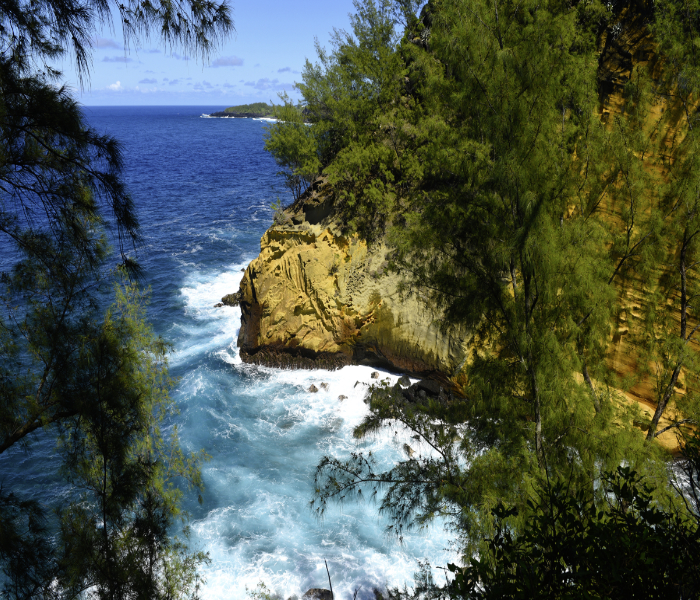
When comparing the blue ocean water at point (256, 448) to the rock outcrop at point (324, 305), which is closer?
the blue ocean water at point (256, 448)

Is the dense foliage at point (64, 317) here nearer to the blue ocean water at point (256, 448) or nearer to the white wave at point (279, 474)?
the blue ocean water at point (256, 448)

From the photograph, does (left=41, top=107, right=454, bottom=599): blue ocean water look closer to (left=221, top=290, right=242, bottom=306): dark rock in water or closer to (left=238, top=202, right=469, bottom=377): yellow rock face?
(left=221, top=290, right=242, bottom=306): dark rock in water

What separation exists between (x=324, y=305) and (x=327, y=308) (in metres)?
0.20

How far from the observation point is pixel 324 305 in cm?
2108

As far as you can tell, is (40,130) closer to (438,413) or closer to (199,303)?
(438,413)

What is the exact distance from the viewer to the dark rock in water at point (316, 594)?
11703mm

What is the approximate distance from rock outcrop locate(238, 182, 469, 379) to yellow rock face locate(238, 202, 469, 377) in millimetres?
44

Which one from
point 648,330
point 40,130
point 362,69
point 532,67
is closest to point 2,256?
point 362,69

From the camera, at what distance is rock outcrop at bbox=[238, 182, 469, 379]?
1970 centimetres

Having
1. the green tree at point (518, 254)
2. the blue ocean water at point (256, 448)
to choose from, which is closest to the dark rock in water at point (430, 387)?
the blue ocean water at point (256, 448)

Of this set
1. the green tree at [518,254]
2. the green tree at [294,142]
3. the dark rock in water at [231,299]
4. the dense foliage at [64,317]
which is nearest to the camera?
the dense foliage at [64,317]

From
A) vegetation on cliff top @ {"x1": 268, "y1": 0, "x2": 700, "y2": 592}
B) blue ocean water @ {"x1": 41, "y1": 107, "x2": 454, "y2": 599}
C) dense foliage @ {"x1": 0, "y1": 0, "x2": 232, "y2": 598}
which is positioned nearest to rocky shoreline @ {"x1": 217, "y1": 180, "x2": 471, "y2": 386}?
blue ocean water @ {"x1": 41, "y1": 107, "x2": 454, "y2": 599}

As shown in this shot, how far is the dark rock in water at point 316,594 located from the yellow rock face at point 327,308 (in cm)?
951

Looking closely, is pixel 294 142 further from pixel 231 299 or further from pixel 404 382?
pixel 404 382
